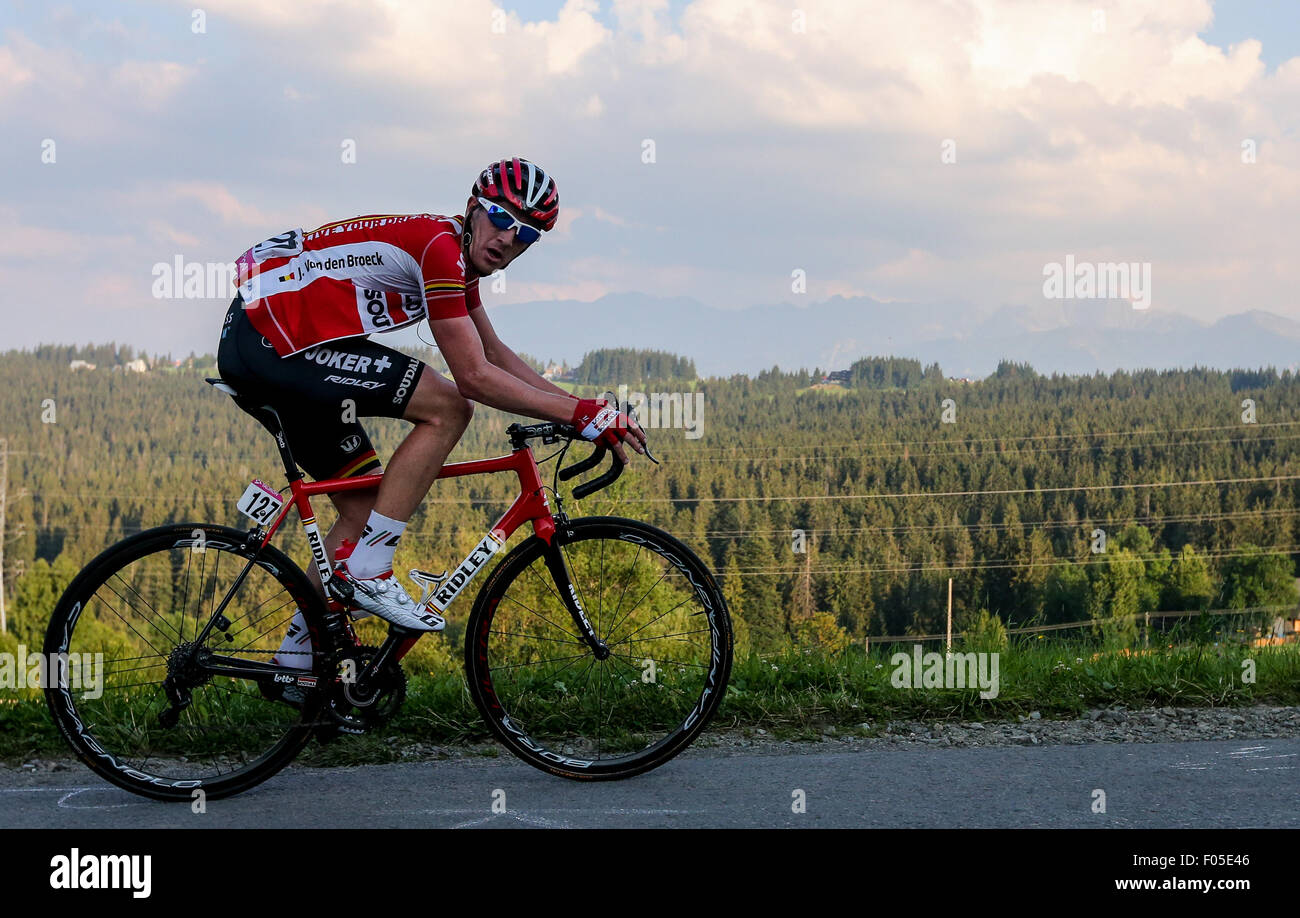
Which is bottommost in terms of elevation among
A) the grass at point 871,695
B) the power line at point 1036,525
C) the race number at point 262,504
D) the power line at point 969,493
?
the power line at point 1036,525

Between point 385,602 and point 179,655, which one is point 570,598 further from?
point 179,655

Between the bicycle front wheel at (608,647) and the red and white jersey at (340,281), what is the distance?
1.00m

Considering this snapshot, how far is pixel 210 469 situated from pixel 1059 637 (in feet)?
354

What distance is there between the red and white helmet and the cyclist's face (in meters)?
0.07

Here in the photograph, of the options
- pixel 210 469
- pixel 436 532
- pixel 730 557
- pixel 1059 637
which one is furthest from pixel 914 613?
pixel 1059 637

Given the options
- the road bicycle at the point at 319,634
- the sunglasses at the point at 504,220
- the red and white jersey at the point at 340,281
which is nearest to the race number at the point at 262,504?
the road bicycle at the point at 319,634

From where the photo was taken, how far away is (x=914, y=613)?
7975cm

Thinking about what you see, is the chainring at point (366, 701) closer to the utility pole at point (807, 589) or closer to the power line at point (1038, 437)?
the utility pole at point (807, 589)

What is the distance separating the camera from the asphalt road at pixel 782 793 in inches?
143

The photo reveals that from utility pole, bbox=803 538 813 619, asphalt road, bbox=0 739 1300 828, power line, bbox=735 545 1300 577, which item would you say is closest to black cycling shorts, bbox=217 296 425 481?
asphalt road, bbox=0 739 1300 828

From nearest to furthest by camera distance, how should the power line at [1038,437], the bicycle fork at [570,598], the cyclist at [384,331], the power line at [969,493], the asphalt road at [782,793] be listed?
the asphalt road at [782,793] → the cyclist at [384,331] → the bicycle fork at [570,598] → the power line at [969,493] → the power line at [1038,437]

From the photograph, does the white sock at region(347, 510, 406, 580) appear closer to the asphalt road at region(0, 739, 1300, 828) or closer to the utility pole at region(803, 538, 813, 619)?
the asphalt road at region(0, 739, 1300, 828)

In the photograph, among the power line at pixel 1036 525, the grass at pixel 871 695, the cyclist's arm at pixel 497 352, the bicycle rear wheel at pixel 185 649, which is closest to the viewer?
the bicycle rear wheel at pixel 185 649
